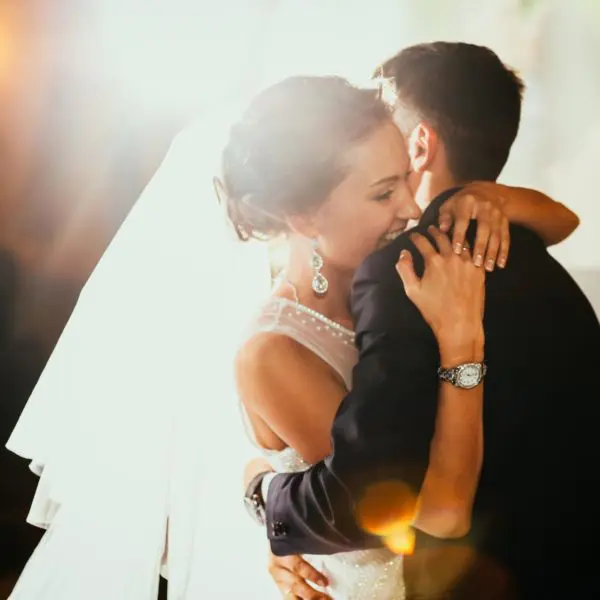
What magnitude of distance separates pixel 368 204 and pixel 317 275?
0.52ft

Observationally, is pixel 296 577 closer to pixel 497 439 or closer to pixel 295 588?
pixel 295 588

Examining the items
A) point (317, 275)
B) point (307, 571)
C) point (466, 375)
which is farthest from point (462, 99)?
point (307, 571)

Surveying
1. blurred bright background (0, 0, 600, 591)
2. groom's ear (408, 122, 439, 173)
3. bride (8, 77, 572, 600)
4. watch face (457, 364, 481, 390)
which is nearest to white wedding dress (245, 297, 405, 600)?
bride (8, 77, 572, 600)

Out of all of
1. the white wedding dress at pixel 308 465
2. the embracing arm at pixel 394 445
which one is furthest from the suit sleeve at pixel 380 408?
the white wedding dress at pixel 308 465

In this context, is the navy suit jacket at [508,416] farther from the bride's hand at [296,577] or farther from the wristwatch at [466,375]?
the bride's hand at [296,577]

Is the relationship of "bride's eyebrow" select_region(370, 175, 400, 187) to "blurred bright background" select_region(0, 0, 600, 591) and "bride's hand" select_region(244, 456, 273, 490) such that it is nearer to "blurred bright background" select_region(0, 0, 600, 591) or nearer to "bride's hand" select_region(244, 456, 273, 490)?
"blurred bright background" select_region(0, 0, 600, 591)

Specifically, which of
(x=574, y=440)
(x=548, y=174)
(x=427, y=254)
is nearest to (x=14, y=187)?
(x=427, y=254)

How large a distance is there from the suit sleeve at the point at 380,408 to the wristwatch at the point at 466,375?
3 centimetres

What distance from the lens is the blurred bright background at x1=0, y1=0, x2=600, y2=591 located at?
1.43 m

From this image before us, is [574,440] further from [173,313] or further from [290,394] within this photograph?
[173,313]

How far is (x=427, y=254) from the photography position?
106cm

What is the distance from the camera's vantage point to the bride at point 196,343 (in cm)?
128

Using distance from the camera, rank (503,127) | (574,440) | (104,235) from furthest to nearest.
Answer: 1. (104,235)
2. (503,127)
3. (574,440)

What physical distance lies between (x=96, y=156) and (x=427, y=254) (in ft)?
2.64
